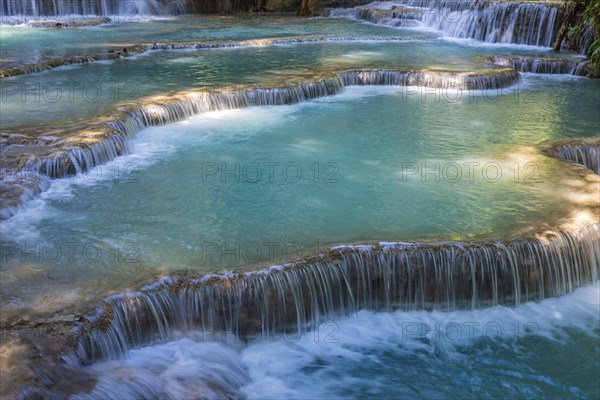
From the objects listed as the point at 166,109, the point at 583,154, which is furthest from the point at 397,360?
the point at 166,109

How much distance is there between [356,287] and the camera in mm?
5504

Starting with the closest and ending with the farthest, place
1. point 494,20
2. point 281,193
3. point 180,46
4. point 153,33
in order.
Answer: point 281,193 < point 180,46 < point 494,20 < point 153,33

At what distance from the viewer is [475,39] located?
17.6 m

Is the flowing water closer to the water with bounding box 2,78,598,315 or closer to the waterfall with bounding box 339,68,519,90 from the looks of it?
the water with bounding box 2,78,598,315

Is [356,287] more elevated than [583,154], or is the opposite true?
[583,154]

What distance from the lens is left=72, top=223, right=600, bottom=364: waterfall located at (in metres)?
4.94

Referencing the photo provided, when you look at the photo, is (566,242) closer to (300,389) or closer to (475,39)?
(300,389)

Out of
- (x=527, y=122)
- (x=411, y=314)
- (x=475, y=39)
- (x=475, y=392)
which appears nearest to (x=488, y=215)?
(x=411, y=314)

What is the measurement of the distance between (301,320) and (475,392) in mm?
1451

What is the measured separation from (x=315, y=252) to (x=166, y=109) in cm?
489

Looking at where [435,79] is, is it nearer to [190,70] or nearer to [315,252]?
[190,70]

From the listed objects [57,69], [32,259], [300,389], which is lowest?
[300,389]

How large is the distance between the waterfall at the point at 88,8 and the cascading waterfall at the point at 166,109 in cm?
1311

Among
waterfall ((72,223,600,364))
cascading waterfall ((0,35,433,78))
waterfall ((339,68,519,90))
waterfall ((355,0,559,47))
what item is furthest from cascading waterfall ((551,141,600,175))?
cascading waterfall ((0,35,433,78))
